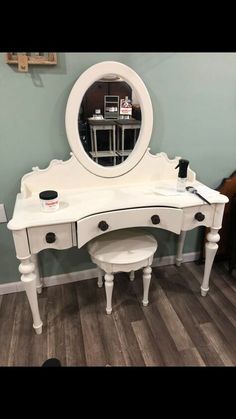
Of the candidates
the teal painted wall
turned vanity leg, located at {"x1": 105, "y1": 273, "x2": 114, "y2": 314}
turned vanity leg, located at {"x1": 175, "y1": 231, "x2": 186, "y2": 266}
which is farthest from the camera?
turned vanity leg, located at {"x1": 175, "y1": 231, "x2": 186, "y2": 266}

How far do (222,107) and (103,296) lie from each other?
4.46 feet

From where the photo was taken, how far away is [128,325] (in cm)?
135

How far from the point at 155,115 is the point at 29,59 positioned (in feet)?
2.22

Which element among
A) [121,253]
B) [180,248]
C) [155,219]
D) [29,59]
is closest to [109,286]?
[121,253]

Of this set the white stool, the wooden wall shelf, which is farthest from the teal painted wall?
the white stool

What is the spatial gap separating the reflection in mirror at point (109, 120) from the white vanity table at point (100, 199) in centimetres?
3

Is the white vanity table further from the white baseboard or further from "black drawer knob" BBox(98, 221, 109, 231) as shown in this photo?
the white baseboard

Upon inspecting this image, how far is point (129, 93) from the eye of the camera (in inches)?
49.6

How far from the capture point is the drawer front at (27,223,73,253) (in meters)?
1.05

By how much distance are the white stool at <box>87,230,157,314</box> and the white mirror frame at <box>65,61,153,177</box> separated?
361 millimetres

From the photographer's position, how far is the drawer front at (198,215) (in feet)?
4.10
